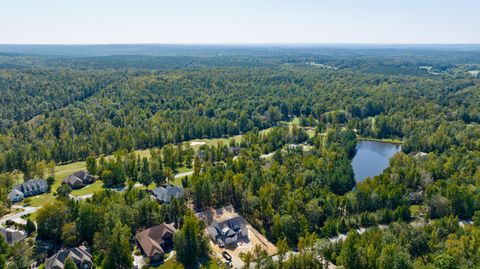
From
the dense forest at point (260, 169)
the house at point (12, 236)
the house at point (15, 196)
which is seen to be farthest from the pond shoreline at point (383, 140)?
the house at point (12, 236)

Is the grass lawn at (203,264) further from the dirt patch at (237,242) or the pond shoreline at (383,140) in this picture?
the pond shoreline at (383,140)

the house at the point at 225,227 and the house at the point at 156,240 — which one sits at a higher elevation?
the house at the point at 156,240

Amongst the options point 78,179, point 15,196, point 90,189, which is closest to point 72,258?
point 90,189

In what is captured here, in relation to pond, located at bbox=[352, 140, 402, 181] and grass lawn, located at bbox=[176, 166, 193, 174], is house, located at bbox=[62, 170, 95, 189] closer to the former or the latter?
grass lawn, located at bbox=[176, 166, 193, 174]

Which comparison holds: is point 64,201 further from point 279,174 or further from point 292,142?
point 292,142

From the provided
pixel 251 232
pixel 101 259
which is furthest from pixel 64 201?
pixel 251 232

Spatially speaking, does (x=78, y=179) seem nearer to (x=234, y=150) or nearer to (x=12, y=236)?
(x=12, y=236)
